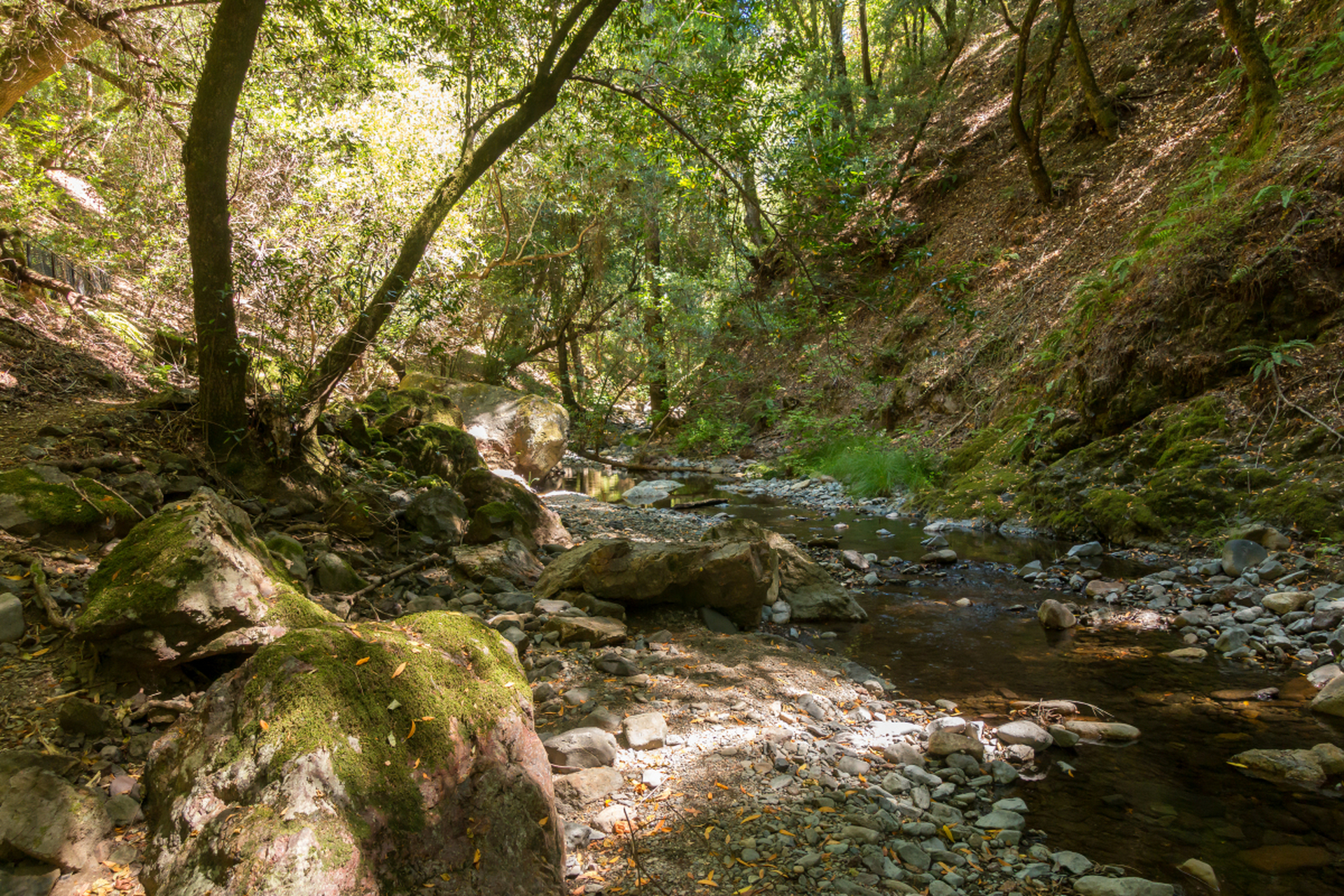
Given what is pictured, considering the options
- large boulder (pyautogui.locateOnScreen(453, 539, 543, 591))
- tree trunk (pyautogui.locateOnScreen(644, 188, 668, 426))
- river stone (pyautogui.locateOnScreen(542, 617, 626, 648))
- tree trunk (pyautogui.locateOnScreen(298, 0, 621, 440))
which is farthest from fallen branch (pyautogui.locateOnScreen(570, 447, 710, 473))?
river stone (pyautogui.locateOnScreen(542, 617, 626, 648))

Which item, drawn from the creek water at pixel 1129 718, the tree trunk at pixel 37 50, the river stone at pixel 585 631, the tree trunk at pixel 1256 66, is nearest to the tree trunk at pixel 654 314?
the tree trunk at pixel 1256 66

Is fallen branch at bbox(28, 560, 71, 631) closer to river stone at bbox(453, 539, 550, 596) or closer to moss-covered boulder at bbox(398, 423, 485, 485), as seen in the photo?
river stone at bbox(453, 539, 550, 596)

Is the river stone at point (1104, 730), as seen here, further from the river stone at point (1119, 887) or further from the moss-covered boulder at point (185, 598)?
the moss-covered boulder at point (185, 598)

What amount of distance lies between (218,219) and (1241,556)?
837cm

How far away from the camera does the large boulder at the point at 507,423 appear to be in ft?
38.4

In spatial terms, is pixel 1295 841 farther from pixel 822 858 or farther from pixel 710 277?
pixel 710 277

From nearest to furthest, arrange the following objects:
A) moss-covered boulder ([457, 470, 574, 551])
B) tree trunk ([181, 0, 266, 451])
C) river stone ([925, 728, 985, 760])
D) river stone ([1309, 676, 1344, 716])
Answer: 1. river stone ([925, 728, 985, 760])
2. river stone ([1309, 676, 1344, 716])
3. tree trunk ([181, 0, 266, 451])
4. moss-covered boulder ([457, 470, 574, 551])

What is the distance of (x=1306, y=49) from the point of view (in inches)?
311

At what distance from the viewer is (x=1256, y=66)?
7.84 metres

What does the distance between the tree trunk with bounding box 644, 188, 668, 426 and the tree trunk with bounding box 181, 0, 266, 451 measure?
10.3 metres

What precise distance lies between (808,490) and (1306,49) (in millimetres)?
8566

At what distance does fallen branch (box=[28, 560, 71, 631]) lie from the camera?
2764 millimetres

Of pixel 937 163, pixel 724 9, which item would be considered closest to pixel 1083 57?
pixel 937 163

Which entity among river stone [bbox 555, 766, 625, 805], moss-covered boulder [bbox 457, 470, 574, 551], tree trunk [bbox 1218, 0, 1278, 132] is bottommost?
river stone [bbox 555, 766, 625, 805]
